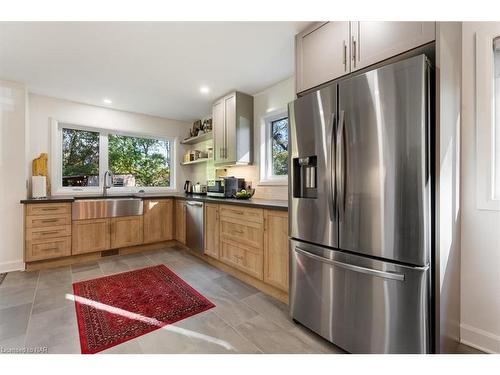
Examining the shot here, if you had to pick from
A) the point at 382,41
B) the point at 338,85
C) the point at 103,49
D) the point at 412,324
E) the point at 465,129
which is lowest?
the point at 412,324

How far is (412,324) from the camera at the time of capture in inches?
48.5

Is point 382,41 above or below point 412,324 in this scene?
above

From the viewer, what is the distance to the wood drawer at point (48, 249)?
9.73ft

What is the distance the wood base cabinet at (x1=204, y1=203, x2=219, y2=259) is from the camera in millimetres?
3055

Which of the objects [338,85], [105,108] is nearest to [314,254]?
[338,85]

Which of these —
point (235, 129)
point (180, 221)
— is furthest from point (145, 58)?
point (180, 221)

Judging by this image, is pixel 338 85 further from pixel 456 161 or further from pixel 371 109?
pixel 456 161

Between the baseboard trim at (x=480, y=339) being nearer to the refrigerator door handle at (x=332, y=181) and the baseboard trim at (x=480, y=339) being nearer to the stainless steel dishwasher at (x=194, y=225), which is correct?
the refrigerator door handle at (x=332, y=181)

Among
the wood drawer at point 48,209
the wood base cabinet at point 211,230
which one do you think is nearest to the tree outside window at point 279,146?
the wood base cabinet at point 211,230

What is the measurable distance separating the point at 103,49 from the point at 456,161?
3.13 metres

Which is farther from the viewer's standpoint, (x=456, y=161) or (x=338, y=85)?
(x=338, y=85)

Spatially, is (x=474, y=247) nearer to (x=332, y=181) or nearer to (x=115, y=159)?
(x=332, y=181)

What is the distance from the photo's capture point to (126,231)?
3684 mm

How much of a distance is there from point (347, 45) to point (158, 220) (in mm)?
3670
